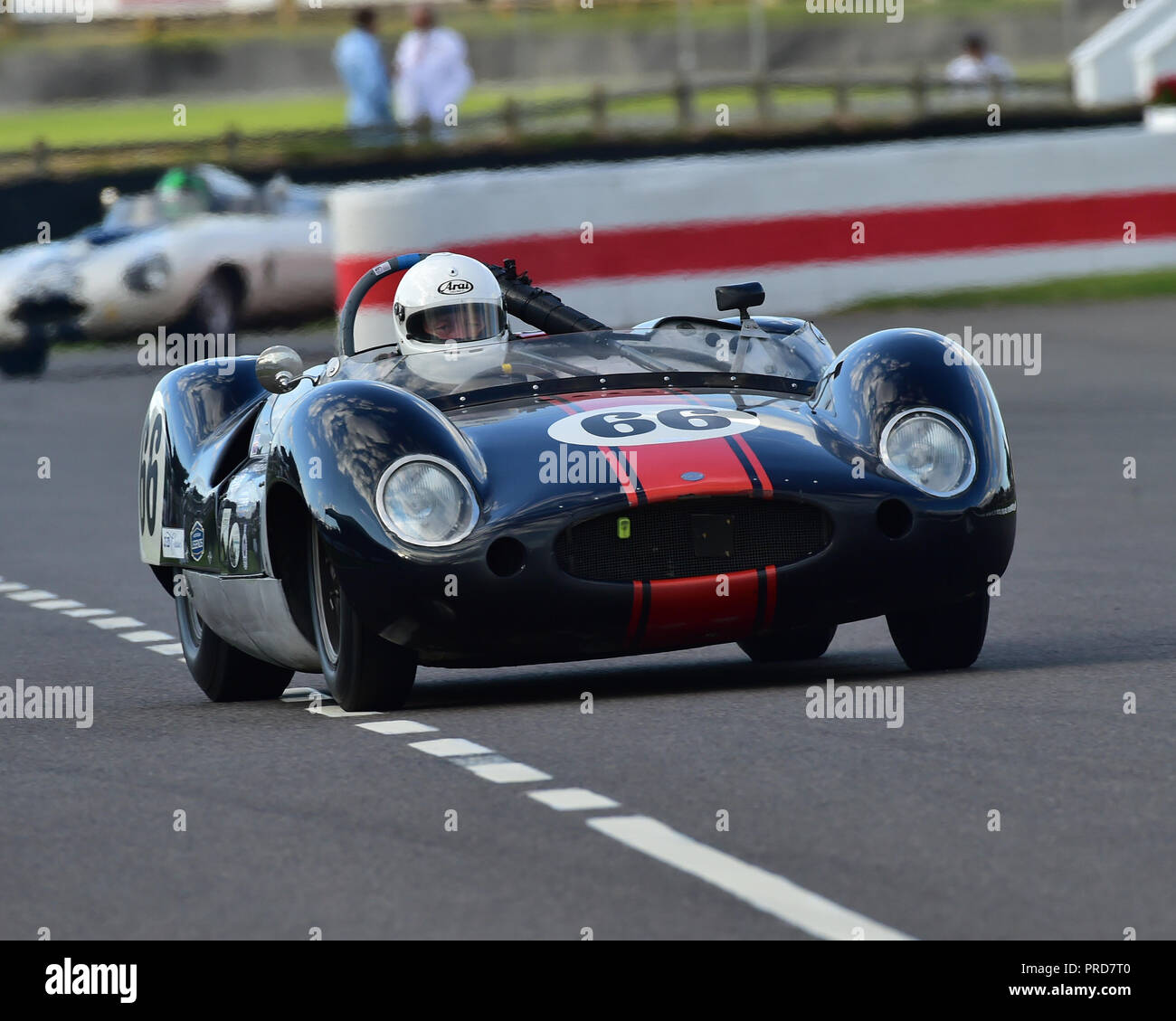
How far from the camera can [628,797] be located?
5957 millimetres

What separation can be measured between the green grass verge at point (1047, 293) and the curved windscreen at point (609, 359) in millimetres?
13737

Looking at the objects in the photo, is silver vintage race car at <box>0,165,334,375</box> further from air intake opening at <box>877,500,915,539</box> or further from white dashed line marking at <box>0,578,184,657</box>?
air intake opening at <box>877,500,915,539</box>

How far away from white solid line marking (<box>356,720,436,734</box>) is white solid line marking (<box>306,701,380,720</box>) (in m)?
0.17

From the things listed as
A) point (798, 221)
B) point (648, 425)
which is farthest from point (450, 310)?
Result: point (798, 221)

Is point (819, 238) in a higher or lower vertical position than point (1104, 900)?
higher

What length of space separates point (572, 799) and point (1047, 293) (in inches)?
686

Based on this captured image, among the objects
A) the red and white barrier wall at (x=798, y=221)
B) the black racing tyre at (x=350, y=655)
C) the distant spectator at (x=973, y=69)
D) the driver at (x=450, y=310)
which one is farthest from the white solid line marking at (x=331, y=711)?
the distant spectator at (x=973, y=69)

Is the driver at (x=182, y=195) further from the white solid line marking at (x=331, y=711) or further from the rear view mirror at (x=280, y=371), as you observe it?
the white solid line marking at (x=331, y=711)

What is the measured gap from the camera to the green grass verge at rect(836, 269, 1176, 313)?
22.4 metres

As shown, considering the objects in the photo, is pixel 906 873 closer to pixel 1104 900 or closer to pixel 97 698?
pixel 1104 900

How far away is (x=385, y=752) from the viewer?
6734 millimetres

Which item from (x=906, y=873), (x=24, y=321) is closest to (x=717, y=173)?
(x=24, y=321)

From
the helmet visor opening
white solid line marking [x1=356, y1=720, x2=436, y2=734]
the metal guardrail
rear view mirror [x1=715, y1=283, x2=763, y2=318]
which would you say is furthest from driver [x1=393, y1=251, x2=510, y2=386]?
the metal guardrail
